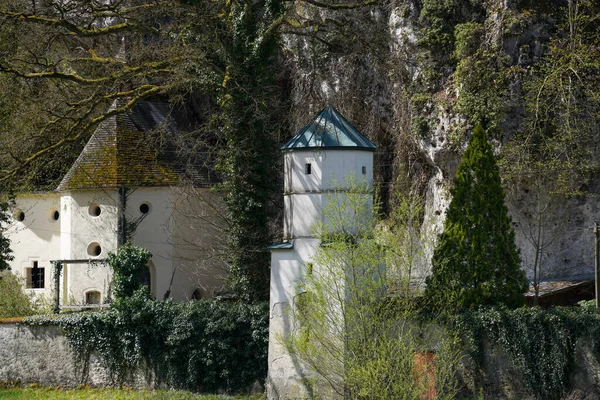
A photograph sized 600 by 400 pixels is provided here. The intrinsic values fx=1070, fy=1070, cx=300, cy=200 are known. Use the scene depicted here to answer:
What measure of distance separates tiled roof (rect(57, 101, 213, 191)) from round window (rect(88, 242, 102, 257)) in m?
1.83

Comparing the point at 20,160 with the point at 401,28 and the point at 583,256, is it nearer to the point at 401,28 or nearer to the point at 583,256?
the point at 401,28

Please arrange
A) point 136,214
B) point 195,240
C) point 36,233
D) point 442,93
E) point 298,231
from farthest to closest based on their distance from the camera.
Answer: point 36,233
point 195,240
point 136,214
point 442,93
point 298,231

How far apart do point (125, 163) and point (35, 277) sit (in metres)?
5.56

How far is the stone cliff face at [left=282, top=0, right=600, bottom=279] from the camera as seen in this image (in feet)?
84.6

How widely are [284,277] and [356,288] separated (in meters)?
2.96

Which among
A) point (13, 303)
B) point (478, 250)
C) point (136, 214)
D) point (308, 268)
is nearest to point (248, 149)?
point (308, 268)

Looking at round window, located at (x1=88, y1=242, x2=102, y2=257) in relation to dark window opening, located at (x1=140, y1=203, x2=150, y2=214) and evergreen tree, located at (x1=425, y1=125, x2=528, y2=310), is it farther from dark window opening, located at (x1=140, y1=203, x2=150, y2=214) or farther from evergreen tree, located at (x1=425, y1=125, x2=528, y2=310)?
evergreen tree, located at (x1=425, y1=125, x2=528, y2=310)

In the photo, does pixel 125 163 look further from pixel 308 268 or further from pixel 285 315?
pixel 308 268

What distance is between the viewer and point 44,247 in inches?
1388

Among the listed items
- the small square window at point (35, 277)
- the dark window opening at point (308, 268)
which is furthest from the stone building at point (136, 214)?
the dark window opening at point (308, 268)

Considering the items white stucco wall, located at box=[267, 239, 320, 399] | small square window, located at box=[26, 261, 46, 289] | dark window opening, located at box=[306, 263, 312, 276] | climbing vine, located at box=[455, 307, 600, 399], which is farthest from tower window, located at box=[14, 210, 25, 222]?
climbing vine, located at box=[455, 307, 600, 399]

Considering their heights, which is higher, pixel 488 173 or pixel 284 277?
pixel 488 173

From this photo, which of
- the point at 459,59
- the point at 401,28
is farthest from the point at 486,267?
the point at 401,28

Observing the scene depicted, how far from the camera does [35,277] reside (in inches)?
1398
